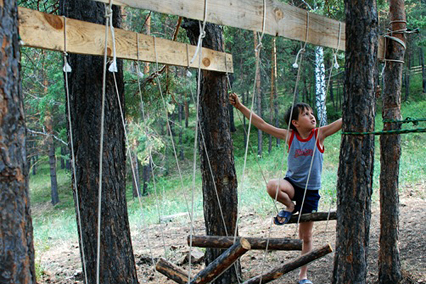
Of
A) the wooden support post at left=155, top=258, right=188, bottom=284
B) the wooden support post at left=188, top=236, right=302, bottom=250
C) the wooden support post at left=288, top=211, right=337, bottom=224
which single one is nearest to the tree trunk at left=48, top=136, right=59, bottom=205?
the wooden support post at left=288, top=211, right=337, bottom=224

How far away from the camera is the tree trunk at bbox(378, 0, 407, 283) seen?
382 cm

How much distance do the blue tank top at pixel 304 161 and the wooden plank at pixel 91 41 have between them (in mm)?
1112

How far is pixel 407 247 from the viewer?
459 cm

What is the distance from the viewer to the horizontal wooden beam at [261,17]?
8.49 feet

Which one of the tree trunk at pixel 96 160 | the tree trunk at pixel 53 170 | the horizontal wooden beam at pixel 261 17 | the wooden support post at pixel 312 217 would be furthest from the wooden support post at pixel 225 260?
the tree trunk at pixel 53 170

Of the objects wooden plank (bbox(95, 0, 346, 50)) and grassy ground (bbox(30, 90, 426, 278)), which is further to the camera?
grassy ground (bbox(30, 90, 426, 278))

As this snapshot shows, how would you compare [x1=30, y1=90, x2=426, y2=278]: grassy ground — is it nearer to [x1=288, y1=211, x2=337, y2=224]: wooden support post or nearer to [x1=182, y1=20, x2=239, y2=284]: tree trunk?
[x1=182, y1=20, x2=239, y2=284]: tree trunk

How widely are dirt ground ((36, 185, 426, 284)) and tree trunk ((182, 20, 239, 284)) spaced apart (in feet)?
1.79

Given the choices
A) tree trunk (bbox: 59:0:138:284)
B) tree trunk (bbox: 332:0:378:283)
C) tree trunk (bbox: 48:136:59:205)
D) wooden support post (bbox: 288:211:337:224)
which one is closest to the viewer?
tree trunk (bbox: 332:0:378:283)

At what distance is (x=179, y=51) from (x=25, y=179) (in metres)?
2.06

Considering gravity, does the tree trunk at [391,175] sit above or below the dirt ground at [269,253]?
above

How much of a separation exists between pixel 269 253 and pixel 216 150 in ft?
6.79

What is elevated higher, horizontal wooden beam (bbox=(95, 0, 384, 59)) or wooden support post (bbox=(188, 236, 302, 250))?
horizontal wooden beam (bbox=(95, 0, 384, 59))

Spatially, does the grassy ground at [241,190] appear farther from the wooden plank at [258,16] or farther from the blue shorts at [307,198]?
the wooden plank at [258,16]
